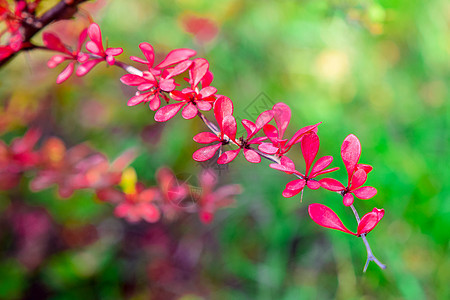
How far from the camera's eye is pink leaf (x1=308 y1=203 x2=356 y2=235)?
16.0 inches

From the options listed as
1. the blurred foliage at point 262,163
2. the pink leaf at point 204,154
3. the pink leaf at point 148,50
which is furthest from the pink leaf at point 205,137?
the blurred foliage at point 262,163

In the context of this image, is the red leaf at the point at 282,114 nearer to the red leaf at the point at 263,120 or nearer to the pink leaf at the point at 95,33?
the red leaf at the point at 263,120

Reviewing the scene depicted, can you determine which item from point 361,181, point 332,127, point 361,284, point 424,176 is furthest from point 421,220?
point 361,181

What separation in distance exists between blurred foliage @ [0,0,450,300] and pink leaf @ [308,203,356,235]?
60 centimetres

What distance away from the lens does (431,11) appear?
1.80 meters

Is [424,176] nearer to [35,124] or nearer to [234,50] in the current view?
[234,50]

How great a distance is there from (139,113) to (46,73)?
1.35ft

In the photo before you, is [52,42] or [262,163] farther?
[262,163]

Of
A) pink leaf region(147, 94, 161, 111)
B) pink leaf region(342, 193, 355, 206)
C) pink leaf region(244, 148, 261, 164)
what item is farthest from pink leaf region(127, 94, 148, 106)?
pink leaf region(342, 193, 355, 206)

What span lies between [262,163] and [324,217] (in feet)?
3.81

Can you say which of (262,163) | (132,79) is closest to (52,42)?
(132,79)

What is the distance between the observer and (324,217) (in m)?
0.41

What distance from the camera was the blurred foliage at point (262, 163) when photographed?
123cm

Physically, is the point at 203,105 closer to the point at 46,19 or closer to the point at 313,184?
the point at 313,184
